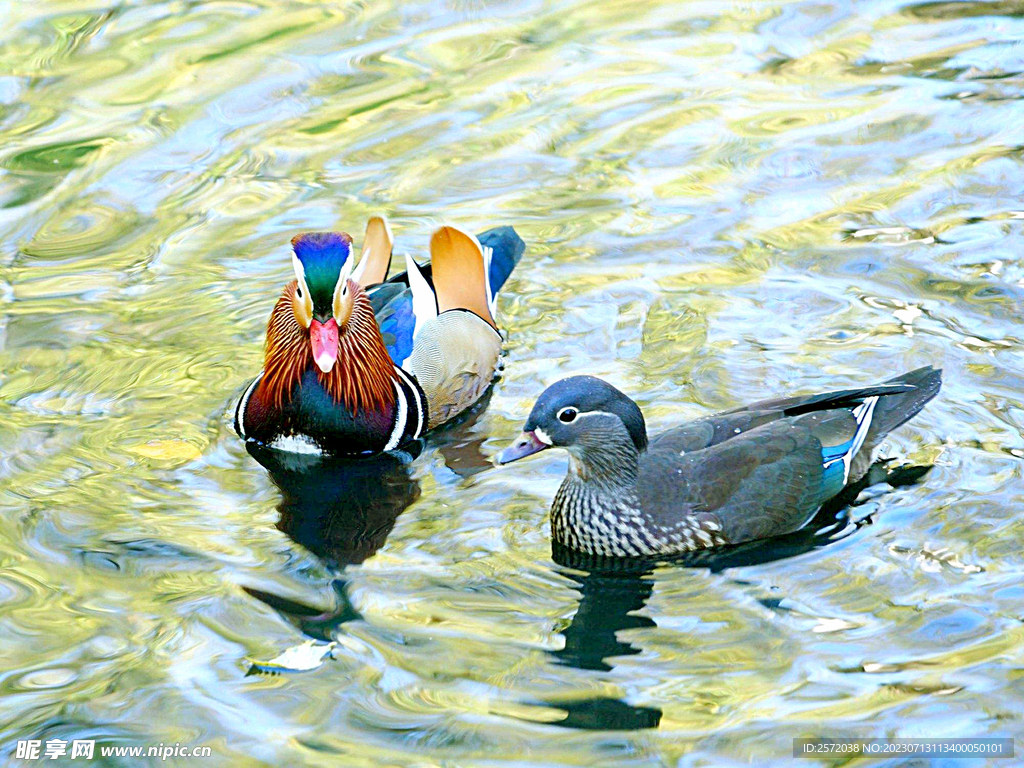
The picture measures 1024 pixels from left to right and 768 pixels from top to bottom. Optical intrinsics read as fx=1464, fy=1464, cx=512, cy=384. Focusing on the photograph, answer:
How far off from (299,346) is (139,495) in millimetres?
1093

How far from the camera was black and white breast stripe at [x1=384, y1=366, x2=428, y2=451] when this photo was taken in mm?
7266

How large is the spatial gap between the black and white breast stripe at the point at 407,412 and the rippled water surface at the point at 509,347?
21 cm

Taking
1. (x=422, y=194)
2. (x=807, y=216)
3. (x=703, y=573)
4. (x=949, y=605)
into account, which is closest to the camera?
(x=949, y=605)

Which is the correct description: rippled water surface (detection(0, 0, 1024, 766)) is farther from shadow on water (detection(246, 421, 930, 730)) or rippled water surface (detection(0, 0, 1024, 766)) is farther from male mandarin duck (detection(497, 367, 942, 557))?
male mandarin duck (detection(497, 367, 942, 557))

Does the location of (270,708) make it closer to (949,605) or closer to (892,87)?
(949,605)

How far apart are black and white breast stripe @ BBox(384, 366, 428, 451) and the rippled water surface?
0.70 ft

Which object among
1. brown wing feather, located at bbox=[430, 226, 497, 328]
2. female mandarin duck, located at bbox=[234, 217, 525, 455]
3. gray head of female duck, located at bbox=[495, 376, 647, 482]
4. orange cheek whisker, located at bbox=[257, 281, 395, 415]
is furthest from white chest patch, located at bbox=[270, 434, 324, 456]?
gray head of female duck, located at bbox=[495, 376, 647, 482]

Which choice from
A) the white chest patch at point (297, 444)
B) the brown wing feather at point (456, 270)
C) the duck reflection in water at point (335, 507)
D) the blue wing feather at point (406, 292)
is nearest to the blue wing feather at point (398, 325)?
the blue wing feather at point (406, 292)

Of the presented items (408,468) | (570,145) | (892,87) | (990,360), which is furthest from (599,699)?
(892,87)

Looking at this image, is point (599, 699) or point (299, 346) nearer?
point (599, 699)

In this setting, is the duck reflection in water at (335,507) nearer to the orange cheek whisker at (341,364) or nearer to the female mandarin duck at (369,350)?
the female mandarin duck at (369,350)

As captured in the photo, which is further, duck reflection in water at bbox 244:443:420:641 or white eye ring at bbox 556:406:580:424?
white eye ring at bbox 556:406:580:424

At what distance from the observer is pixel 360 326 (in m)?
7.44

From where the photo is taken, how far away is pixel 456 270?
25.5ft
